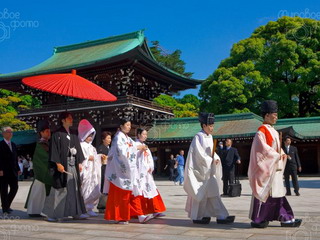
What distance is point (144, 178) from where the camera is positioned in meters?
6.29

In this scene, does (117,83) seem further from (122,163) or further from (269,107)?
(269,107)

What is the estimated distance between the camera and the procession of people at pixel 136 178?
16.7 feet

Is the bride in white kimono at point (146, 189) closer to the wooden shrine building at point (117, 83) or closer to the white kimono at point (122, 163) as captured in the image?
the white kimono at point (122, 163)

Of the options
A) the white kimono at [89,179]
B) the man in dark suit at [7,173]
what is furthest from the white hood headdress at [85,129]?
the man in dark suit at [7,173]

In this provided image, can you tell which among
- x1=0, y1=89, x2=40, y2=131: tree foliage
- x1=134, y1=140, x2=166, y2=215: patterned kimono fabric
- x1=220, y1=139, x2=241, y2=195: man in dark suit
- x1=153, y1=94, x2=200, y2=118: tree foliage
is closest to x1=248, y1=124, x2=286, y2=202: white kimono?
x1=134, y1=140, x2=166, y2=215: patterned kimono fabric

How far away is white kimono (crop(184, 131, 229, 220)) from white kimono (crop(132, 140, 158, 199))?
0.77 metres

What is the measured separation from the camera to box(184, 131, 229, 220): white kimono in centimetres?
557

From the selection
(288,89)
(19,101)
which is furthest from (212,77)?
(19,101)

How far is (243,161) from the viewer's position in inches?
883

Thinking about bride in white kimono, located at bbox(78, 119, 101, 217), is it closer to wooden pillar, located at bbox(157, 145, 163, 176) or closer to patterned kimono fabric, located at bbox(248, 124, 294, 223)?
patterned kimono fabric, located at bbox(248, 124, 294, 223)

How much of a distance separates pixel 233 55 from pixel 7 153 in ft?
81.7

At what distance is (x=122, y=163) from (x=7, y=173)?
8.66 ft

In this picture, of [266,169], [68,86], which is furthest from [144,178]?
[266,169]

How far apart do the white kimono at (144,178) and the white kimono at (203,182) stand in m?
0.77
